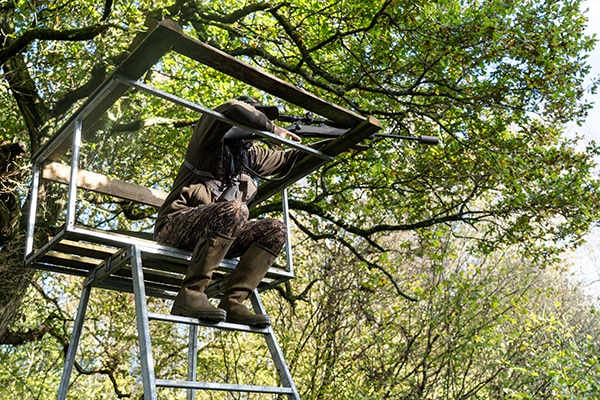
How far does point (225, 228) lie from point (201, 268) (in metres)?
0.25

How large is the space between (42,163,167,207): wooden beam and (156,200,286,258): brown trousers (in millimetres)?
1172

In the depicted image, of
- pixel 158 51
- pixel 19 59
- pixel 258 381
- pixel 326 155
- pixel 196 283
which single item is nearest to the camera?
pixel 158 51

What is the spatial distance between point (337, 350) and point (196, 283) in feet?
20.0

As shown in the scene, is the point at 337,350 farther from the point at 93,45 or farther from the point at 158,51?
the point at 158,51

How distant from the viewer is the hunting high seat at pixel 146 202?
120 inches

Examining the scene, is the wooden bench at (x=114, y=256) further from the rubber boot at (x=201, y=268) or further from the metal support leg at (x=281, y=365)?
the metal support leg at (x=281, y=365)

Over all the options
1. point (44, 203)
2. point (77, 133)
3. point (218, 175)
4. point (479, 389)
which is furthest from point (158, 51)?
point (479, 389)

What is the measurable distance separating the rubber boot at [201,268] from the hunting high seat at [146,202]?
5.4 inches

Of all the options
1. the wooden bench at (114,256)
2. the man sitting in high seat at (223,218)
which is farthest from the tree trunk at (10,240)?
the man sitting in high seat at (223,218)

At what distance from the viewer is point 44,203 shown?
7.52 m

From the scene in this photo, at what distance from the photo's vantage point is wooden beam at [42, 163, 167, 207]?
480 cm

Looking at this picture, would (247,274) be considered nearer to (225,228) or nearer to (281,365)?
(225,228)

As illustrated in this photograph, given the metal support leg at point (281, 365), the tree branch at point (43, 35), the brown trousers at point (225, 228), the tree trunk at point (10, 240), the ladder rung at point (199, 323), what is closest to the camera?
the ladder rung at point (199, 323)

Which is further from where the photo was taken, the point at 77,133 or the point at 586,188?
the point at 586,188
